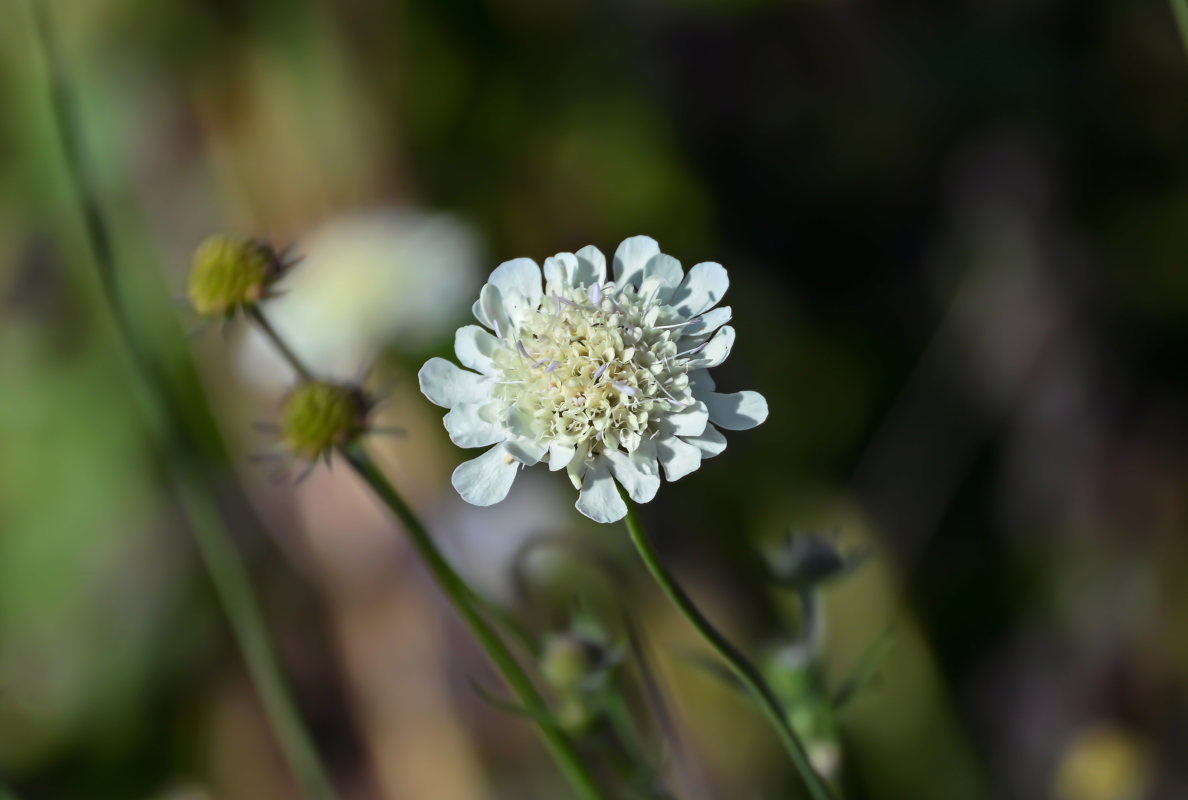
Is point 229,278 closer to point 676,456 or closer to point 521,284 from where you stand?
point 521,284

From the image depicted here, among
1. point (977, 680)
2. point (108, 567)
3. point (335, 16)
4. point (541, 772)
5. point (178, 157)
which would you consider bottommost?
point (977, 680)

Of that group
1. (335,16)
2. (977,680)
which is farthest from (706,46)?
(977,680)

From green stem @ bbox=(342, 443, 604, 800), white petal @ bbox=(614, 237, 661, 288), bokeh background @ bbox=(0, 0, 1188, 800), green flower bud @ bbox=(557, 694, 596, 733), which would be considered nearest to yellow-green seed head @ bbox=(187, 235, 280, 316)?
green stem @ bbox=(342, 443, 604, 800)

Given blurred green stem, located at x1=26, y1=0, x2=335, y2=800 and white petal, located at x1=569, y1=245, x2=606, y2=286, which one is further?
blurred green stem, located at x1=26, y1=0, x2=335, y2=800

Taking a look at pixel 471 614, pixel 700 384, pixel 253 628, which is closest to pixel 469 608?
pixel 471 614

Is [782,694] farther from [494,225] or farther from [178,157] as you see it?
[178,157]

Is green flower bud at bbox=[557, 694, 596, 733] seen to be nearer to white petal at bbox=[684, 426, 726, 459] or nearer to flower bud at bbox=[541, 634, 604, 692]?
flower bud at bbox=[541, 634, 604, 692]
